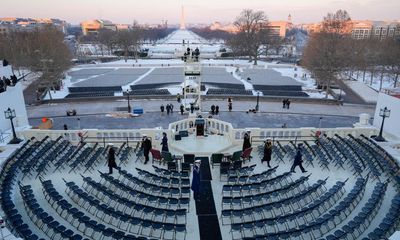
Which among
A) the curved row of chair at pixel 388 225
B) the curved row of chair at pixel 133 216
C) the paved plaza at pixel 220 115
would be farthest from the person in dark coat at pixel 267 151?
the paved plaza at pixel 220 115

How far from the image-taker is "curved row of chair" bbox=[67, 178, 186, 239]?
1048 cm

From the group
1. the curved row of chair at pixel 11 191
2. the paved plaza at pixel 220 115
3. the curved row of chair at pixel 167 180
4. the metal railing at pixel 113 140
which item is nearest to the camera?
the curved row of chair at pixel 11 191

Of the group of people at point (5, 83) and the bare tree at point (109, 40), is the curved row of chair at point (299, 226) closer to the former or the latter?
the group of people at point (5, 83)

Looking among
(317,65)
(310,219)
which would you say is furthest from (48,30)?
(310,219)

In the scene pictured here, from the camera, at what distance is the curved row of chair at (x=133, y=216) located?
10.5 metres

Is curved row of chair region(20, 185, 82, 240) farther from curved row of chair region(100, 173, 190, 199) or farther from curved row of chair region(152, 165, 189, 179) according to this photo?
curved row of chair region(152, 165, 189, 179)

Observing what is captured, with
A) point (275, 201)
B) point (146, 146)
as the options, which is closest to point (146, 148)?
point (146, 146)

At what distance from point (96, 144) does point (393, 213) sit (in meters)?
15.1

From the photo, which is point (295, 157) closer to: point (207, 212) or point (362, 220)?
point (362, 220)

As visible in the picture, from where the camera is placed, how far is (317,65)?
39.8m

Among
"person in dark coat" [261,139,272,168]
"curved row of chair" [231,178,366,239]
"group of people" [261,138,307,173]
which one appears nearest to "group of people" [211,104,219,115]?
"group of people" [261,138,307,173]

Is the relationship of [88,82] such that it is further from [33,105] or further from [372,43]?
[372,43]

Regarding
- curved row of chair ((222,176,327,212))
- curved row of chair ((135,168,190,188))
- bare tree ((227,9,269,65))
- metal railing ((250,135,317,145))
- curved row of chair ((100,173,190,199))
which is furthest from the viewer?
bare tree ((227,9,269,65))

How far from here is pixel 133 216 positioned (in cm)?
1163
